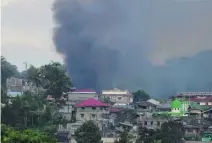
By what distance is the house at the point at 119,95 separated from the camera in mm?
6467

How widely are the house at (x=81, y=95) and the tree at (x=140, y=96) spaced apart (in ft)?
1.53

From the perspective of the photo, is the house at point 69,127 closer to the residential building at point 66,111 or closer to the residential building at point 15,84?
the residential building at point 66,111

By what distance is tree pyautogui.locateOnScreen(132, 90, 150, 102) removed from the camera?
6.36 meters

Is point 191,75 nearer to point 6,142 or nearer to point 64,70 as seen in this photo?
point 64,70

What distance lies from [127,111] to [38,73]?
1.10 metres

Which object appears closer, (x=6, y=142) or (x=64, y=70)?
(x=6, y=142)

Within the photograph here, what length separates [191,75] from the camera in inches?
248

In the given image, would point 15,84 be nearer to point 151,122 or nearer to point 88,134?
point 88,134

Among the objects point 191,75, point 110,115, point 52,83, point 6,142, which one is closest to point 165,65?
point 191,75

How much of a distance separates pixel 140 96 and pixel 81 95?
27.8 inches

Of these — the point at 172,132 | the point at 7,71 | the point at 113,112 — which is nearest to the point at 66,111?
the point at 113,112

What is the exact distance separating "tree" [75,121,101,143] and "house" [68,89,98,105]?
106cm

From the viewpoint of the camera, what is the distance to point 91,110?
5.99m

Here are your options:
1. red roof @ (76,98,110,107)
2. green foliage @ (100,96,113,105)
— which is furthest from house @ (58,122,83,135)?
green foliage @ (100,96,113,105)
